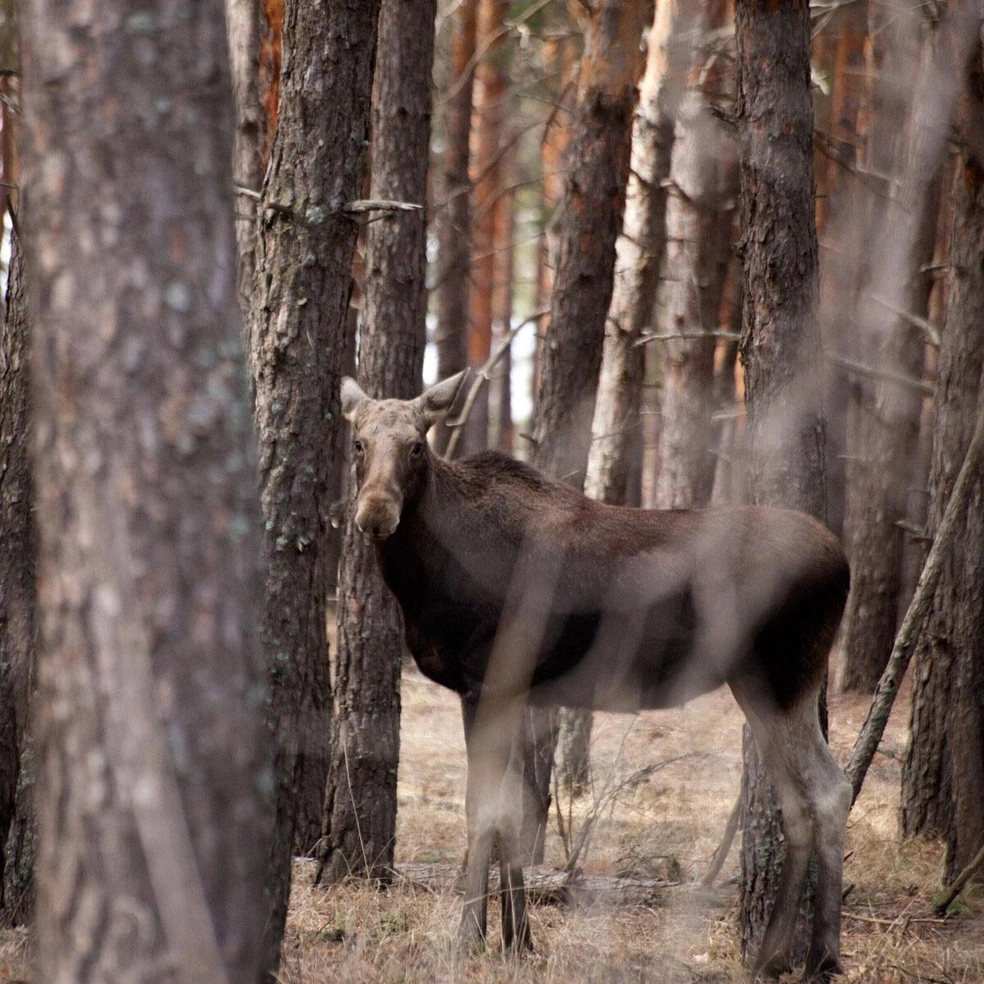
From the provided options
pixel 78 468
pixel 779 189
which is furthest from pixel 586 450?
pixel 78 468

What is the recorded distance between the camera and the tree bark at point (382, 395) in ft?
25.1

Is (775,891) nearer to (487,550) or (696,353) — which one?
(487,550)

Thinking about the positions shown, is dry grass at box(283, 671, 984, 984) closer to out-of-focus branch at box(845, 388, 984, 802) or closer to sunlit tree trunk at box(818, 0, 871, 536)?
out-of-focus branch at box(845, 388, 984, 802)

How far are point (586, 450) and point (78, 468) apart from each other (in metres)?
6.12

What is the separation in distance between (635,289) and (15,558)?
23.6ft

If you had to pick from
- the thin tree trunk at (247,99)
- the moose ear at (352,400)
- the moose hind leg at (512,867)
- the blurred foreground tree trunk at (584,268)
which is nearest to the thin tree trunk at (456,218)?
the blurred foreground tree trunk at (584,268)

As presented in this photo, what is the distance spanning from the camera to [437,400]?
6734 mm

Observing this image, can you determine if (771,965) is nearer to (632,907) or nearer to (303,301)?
(632,907)

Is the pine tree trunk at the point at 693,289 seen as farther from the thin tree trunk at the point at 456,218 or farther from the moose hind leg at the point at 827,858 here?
the moose hind leg at the point at 827,858

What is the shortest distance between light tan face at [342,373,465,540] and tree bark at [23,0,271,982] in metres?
2.85

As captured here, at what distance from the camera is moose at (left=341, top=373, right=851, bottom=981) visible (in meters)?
6.07

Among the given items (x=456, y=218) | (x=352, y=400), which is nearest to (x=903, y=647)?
(x=352, y=400)

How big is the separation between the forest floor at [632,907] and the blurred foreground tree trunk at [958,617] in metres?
0.36

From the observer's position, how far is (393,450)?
20.7 ft
